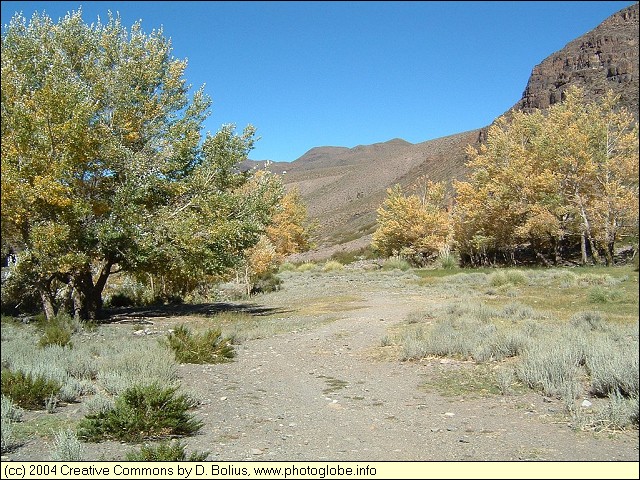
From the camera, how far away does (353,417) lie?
711 centimetres

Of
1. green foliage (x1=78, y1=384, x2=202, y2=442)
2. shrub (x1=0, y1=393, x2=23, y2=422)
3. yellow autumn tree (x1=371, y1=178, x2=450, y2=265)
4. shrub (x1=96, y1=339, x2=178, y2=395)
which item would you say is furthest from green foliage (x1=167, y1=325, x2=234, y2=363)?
Result: yellow autumn tree (x1=371, y1=178, x2=450, y2=265)

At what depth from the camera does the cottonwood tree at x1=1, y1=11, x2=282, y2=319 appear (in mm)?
12742

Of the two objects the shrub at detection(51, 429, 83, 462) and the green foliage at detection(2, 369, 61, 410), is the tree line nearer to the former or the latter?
the shrub at detection(51, 429, 83, 462)

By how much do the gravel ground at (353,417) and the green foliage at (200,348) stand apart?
307mm

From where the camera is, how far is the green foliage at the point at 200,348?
442 inches

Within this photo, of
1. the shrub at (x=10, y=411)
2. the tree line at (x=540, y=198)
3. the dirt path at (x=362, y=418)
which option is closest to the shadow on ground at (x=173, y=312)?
the dirt path at (x=362, y=418)

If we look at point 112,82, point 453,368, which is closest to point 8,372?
point 453,368

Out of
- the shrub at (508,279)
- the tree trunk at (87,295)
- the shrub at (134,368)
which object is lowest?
the shrub at (508,279)

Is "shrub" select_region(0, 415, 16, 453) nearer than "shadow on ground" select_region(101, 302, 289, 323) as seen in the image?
Yes

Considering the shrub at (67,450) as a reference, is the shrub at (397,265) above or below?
below

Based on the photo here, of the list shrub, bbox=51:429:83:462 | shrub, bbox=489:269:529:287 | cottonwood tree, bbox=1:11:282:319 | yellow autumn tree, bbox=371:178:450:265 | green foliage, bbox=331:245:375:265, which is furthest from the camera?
green foliage, bbox=331:245:375:265

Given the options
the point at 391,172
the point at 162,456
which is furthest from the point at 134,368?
the point at 391,172

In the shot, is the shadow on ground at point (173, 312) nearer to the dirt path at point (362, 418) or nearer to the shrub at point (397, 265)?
the dirt path at point (362, 418)

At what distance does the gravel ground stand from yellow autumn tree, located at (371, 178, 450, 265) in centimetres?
3395
